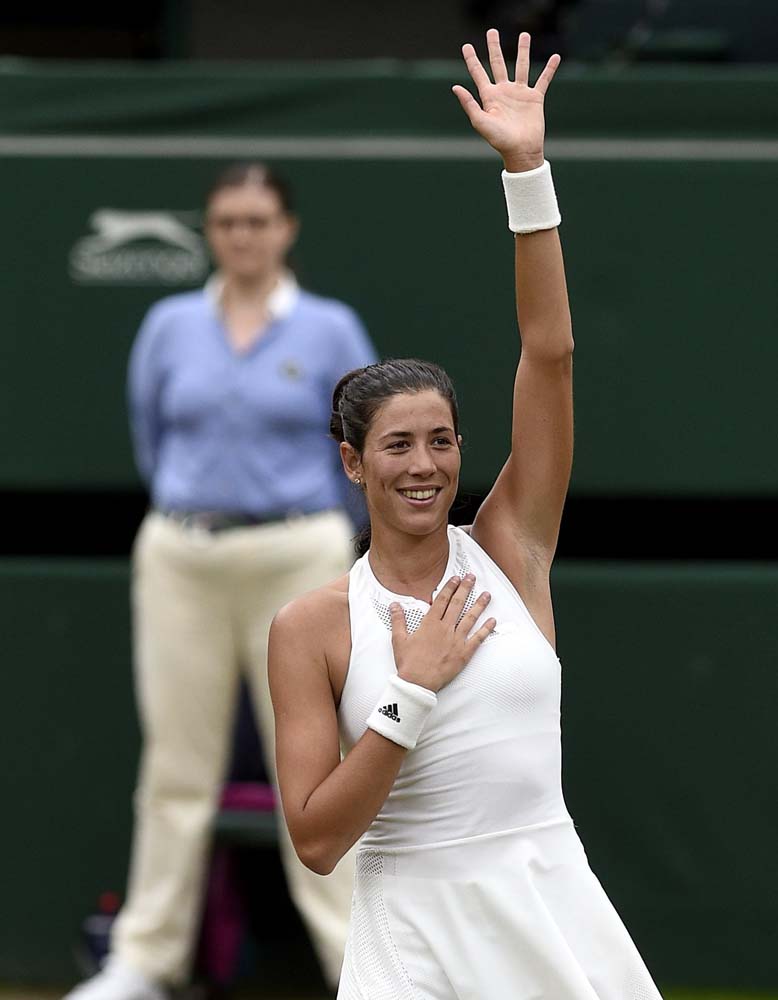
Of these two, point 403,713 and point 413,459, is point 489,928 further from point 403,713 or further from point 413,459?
point 413,459

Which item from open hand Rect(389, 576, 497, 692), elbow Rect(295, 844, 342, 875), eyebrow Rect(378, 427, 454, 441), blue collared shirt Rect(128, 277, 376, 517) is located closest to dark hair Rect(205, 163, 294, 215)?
blue collared shirt Rect(128, 277, 376, 517)

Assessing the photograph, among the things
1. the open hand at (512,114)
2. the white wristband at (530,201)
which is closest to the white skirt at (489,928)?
the white wristband at (530,201)

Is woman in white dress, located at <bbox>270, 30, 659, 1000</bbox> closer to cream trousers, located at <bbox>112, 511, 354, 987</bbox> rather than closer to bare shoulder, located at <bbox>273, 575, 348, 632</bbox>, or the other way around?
bare shoulder, located at <bbox>273, 575, 348, 632</bbox>

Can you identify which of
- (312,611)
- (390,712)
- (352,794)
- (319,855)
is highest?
(312,611)

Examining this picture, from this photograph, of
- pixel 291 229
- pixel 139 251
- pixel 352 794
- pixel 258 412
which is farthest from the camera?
pixel 139 251

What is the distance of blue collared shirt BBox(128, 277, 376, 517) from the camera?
482 centimetres

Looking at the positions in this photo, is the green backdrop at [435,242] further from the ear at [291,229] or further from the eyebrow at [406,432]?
the eyebrow at [406,432]

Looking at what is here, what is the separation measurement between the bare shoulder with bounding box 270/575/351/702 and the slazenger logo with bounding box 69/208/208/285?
2875 millimetres

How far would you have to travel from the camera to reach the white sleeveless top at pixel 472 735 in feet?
8.62

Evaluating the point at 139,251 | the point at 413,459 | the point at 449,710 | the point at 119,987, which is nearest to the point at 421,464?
the point at 413,459

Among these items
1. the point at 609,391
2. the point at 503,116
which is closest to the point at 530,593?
the point at 503,116

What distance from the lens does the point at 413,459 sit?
2.64 metres

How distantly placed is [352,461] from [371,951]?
74 cm

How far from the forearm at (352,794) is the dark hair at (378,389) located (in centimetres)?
49
